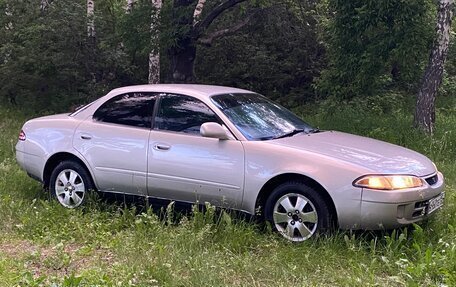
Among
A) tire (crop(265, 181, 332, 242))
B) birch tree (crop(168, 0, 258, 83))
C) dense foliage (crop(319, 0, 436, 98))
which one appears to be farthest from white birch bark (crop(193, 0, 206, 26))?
tire (crop(265, 181, 332, 242))

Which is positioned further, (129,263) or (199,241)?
(199,241)

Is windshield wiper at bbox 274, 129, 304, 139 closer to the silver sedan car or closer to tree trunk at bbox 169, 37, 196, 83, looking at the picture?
the silver sedan car

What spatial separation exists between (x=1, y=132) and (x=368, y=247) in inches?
392

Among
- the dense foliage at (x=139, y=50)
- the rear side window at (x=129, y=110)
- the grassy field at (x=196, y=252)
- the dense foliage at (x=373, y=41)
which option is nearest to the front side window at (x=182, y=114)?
the rear side window at (x=129, y=110)

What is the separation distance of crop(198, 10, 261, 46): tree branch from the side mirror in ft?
29.8

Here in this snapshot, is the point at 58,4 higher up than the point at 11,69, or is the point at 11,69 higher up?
the point at 58,4

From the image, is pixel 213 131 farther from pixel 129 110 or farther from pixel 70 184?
pixel 70 184

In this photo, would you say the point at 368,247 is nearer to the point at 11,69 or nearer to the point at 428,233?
the point at 428,233

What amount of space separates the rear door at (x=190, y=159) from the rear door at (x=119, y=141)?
0.43ft

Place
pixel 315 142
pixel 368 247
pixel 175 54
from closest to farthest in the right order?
pixel 368 247 < pixel 315 142 < pixel 175 54

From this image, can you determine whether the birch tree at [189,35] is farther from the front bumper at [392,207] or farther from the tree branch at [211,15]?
the front bumper at [392,207]

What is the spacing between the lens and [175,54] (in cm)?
1408

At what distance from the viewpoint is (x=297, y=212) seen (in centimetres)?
507

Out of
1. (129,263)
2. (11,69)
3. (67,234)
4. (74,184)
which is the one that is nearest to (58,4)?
Answer: (11,69)
